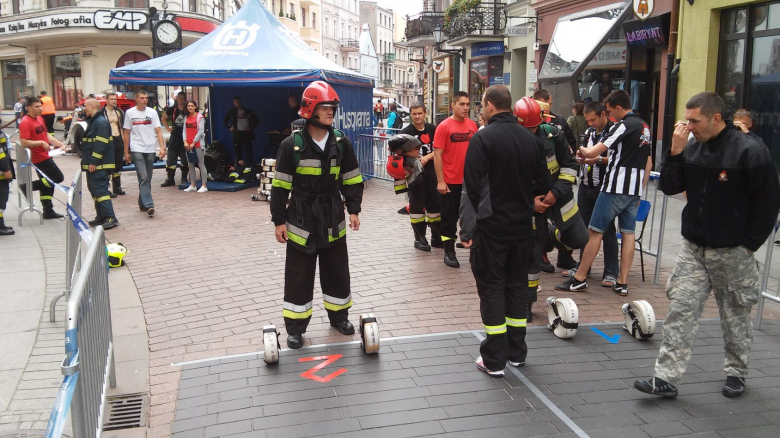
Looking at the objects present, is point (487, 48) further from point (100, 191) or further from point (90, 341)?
point (90, 341)

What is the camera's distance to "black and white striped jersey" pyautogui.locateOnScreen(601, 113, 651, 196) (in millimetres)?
6484

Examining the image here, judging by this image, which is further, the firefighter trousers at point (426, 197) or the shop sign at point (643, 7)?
the shop sign at point (643, 7)

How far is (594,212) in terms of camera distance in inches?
269

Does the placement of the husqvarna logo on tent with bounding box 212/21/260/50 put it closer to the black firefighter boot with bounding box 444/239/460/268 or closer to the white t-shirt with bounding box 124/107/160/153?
the white t-shirt with bounding box 124/107/160/153

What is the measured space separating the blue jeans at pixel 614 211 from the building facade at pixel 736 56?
6.39 metres

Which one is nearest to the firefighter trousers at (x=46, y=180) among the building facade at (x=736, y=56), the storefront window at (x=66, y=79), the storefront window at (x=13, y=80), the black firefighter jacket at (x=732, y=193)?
the black firefighter jacket at (x=732, y=193)

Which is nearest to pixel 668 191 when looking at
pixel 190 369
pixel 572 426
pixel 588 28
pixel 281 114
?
pixel 572 426

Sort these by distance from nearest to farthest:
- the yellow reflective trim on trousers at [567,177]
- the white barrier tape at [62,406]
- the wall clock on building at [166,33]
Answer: the white barrier tape at [62,406], the yellow reflective trim on trousers at [567,177], the wall clock on building at [166,33]

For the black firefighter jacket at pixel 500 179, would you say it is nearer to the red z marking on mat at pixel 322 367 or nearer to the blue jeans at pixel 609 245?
the red z marking on mat at pixel 322 367

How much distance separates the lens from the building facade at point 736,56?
1214cm

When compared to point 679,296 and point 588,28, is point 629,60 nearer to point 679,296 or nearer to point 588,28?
point 588,28

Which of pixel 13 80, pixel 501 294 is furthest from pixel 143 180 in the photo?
pixel 13 80

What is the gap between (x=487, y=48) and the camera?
27500mm

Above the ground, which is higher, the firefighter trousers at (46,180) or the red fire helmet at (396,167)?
the red fire helmet at (396,167)
